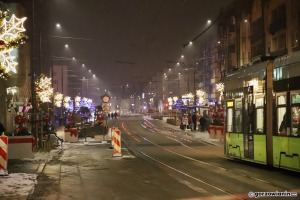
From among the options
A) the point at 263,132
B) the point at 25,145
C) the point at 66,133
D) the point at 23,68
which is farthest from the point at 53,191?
the point at 23,68

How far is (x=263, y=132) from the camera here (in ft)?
56.8

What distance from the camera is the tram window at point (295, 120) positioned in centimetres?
1502

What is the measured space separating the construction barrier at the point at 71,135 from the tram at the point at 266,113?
21.4 metres

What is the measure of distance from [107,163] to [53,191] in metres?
8.22

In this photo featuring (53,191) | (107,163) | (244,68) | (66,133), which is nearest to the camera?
(53,191)

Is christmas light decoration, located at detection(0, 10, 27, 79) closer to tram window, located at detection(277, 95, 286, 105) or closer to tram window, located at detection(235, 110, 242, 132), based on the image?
tram window, located at detection(277, 95, 286, 105)

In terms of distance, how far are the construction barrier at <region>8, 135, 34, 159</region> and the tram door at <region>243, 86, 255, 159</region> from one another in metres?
9.37

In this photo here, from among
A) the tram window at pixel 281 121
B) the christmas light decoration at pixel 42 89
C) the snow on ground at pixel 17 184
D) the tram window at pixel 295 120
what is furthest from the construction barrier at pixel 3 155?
the christmas light decoration at pixel 42 89

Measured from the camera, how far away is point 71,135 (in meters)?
41.1

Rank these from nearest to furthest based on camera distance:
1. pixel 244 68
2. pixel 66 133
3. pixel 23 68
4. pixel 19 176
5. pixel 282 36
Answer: pixel 19 176
pixel 244 68
pixel 66 133
pixel 23 68
pixel 282 36

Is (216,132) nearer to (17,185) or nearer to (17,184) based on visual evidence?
(17,184)

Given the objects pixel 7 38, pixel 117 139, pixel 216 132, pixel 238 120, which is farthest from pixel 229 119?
pixel 216 132

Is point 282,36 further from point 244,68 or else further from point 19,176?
point 19,176

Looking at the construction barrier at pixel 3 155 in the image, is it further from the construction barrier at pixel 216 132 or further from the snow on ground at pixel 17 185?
the construction barrier at pixel 216 132
